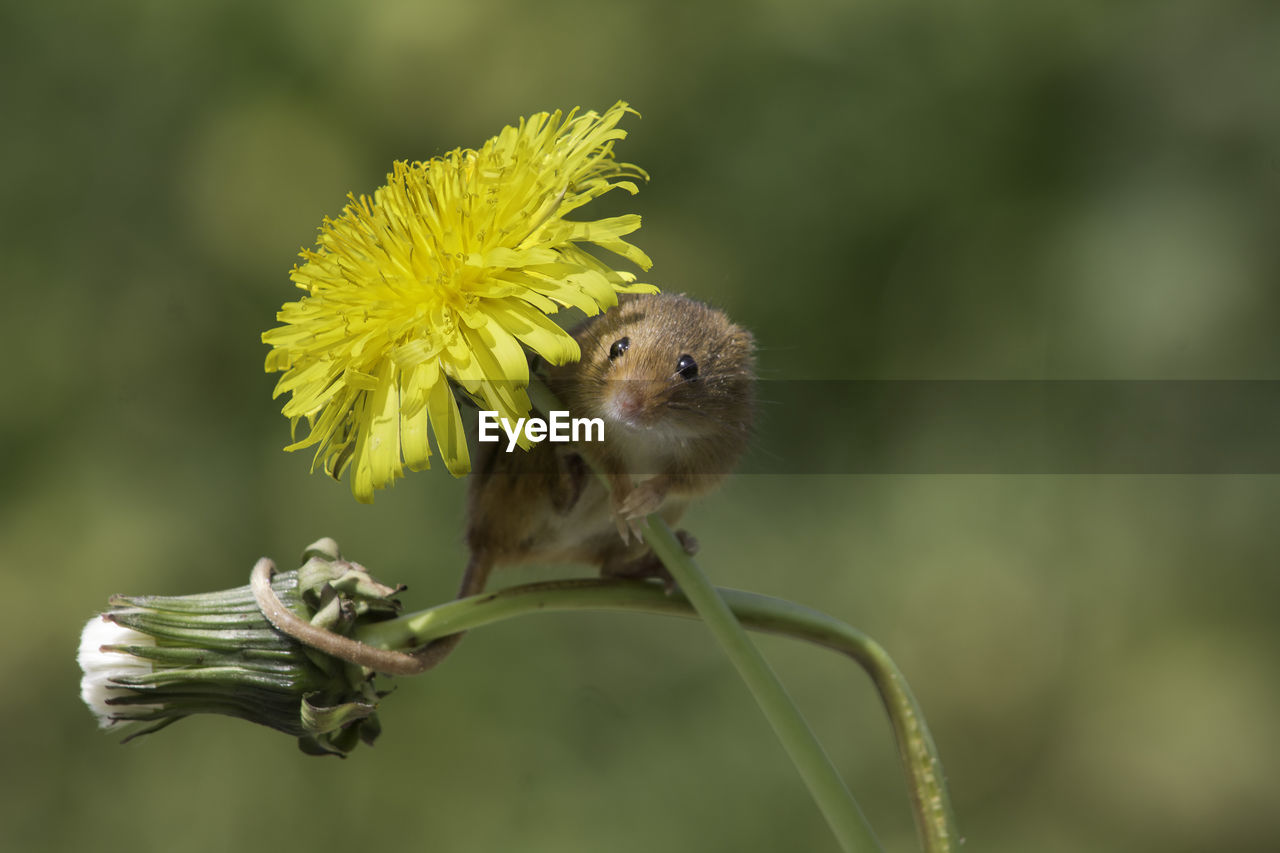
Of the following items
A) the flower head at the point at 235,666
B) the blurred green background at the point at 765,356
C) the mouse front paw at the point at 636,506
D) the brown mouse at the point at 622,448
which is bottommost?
the flower head at the point at 235,666

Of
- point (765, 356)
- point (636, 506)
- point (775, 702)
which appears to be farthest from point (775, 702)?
point (765, 356)

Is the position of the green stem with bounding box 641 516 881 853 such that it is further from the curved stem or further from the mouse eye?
the mouse eye

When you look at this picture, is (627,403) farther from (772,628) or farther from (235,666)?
(235,666)

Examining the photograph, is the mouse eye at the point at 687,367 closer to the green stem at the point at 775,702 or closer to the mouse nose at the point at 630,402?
the mouse nose at the point at 630,402

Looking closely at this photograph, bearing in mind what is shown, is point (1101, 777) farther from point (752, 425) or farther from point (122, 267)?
point (122, 267)

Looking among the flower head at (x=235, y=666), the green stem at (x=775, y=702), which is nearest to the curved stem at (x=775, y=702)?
the green stem at (x=775, y=702)
